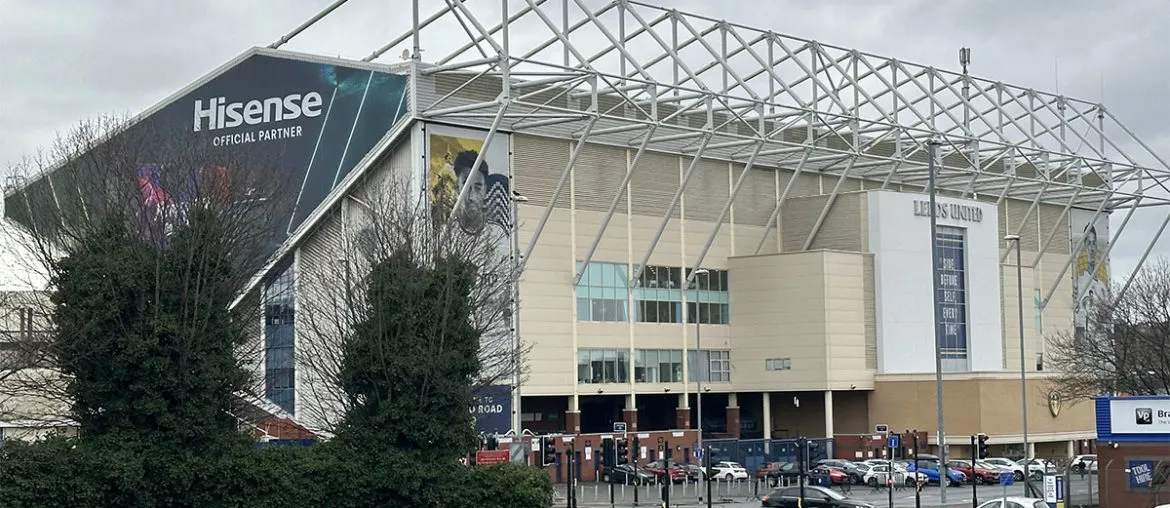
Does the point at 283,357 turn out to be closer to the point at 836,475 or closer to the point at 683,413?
Answer: the point at 683,413

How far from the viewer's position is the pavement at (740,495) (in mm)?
62812

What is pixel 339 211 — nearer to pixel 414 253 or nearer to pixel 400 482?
pixel 414 253

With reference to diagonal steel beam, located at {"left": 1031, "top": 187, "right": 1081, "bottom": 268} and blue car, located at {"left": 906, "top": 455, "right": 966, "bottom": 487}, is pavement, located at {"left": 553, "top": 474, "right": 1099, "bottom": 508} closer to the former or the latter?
blue car, located at {"left": 906, "top": 455, "right": 966, "bottom": 487}

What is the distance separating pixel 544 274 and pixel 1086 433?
37961 mm

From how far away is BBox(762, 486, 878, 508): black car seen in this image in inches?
2335

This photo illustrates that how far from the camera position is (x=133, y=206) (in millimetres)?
39594

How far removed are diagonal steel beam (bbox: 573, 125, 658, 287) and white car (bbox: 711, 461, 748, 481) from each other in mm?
11882

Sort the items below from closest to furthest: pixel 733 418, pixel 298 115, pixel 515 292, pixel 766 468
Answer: pixel 515 292 → pixel 298 115 → pixel 766 468 → pixel 733 418

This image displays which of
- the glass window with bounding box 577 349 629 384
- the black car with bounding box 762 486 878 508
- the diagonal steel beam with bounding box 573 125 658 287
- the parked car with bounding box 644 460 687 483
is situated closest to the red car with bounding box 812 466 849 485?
the parked car with bounding box 644 460 687 483

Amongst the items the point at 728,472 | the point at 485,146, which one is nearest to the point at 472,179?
the point at 485,146

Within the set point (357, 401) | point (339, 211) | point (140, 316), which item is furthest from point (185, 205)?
point (339, 211)

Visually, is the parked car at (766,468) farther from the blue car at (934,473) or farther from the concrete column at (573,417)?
the concrete column at (573,417)

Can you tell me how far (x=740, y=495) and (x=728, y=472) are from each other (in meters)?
6.00

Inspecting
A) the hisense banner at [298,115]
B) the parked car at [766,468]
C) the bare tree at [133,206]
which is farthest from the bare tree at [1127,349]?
the bare tree at [133,206]
